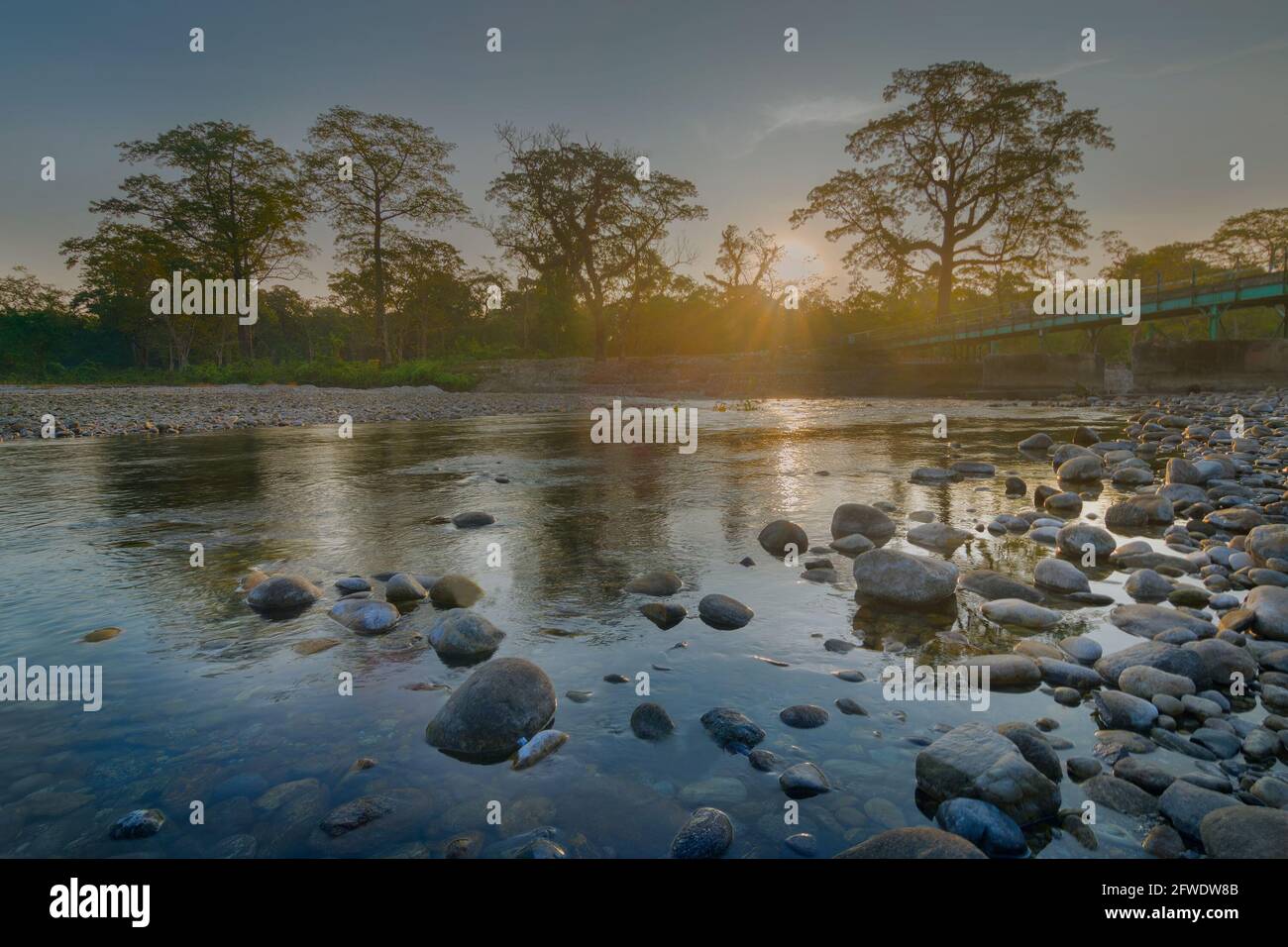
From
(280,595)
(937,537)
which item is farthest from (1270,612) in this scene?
(280,595)

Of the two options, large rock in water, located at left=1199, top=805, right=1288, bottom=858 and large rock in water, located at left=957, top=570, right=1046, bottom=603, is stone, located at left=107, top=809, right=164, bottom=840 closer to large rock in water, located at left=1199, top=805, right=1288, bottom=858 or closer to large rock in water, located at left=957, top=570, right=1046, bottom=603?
large rock in water, located at left=1199, top=805, right=1288, bottom=858

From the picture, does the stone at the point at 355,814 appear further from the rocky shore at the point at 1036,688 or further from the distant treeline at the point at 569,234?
the distant treeline at the point at 569,234

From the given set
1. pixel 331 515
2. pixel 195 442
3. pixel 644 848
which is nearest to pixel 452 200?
pixel 195 442

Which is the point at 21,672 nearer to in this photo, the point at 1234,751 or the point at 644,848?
the point at 644,848

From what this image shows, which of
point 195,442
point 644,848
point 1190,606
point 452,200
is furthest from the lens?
point 452,200

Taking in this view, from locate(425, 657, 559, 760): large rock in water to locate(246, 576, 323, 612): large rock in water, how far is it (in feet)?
6.24

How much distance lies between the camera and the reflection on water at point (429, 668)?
6.90ft

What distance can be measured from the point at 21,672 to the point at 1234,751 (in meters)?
5.09

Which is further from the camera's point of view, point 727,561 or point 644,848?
point 727,561

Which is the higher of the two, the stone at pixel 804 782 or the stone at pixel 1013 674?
the stone at pixel 1013 674

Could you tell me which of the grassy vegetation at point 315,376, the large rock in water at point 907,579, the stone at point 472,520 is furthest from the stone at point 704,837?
the grassy vegetation at point 315,376

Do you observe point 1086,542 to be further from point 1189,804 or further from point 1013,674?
point 1189,804

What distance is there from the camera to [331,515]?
6773mm

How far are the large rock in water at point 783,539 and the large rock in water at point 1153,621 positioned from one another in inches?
82.9
